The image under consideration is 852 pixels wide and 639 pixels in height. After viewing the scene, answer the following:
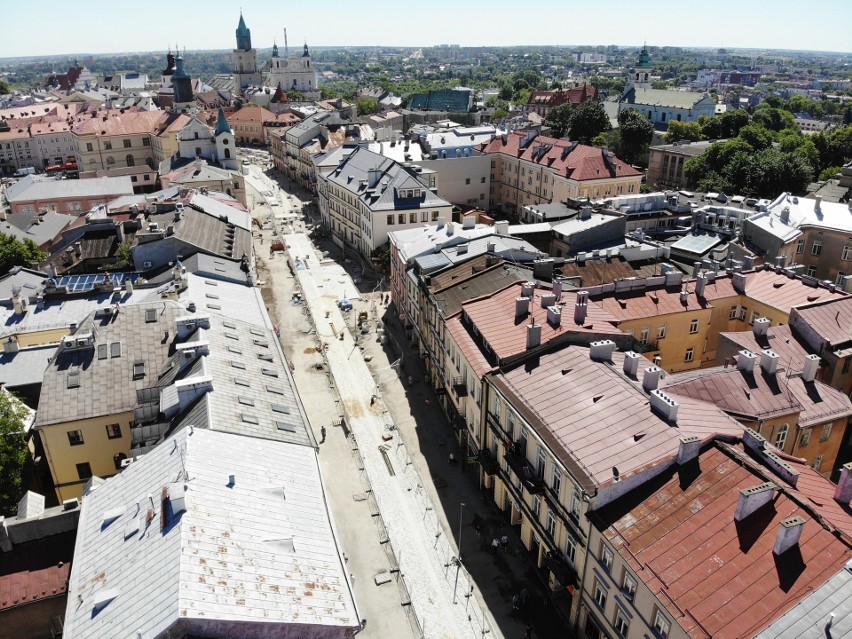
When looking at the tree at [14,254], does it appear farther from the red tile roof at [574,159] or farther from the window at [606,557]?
the red tile roof at [574,159]

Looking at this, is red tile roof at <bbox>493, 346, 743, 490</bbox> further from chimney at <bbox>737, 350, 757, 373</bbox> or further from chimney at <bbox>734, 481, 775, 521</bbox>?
chimney at <bbox>737, 350, 757, 373</bbox>

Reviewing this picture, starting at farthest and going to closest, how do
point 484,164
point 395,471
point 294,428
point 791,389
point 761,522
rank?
point 484,164, point 395,471, point 791,389, point 294,428, point 761,522

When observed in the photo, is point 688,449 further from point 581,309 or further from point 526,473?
point 581,309

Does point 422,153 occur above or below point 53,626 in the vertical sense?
above

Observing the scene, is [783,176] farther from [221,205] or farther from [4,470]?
[4,470]

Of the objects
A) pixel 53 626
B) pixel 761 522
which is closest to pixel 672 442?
pixel 761 522

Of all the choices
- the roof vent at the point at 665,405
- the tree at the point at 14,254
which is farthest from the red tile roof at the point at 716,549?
the tree at the point at 14,254
